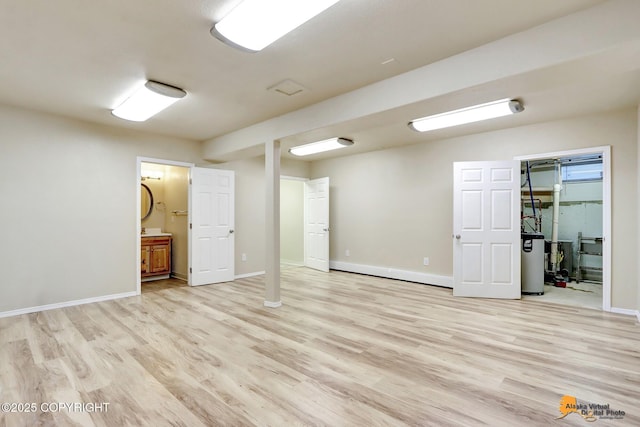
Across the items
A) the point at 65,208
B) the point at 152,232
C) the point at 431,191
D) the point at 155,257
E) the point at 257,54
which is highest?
the point at 257,54

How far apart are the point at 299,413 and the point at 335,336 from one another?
124 cm

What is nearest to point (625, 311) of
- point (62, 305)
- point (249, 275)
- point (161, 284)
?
point (249, 275)

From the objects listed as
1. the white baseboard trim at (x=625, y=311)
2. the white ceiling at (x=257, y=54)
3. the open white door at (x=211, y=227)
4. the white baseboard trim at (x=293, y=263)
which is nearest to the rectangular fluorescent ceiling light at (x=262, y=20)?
the white ceiling at (x=257, y=54)

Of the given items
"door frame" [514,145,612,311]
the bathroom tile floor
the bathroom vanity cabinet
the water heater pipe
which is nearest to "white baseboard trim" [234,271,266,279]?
the bathroom tile floor

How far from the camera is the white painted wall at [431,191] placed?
12.7 ft

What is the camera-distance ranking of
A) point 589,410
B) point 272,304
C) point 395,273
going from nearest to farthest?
point 589,410 → point 272,304 → point 395,273

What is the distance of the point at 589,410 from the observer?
1925 millimetres

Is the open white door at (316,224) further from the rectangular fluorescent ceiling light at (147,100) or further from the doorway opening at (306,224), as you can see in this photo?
the rectangular fluorescent ceiling light at (147,100)

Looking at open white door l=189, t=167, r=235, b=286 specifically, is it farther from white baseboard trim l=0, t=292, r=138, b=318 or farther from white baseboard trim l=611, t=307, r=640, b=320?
white baseboard trim l=611, t=307, r=640, b=320

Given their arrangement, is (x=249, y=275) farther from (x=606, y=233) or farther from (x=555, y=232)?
(x=555, y=232)

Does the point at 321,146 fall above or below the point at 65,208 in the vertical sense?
above

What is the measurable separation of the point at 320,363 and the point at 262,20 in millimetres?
2568

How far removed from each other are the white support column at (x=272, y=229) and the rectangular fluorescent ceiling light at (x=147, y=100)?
132cm

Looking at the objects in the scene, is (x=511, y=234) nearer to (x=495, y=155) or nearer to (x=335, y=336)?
(x=495, y=155)
